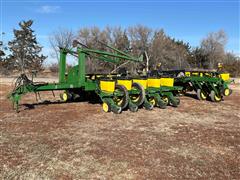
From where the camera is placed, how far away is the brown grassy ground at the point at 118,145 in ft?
13.0

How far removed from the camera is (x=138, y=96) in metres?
8.94

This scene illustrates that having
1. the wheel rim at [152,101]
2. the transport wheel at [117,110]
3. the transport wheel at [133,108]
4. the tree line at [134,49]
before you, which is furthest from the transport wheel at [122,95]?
the tree line at [134,49]

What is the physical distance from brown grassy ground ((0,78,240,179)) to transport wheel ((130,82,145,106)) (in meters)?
0.37

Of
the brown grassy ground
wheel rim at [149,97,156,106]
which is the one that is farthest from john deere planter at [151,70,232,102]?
the brown grassy ground

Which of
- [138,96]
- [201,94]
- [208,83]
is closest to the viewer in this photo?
[138,96]

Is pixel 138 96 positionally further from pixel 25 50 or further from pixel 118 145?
pixel 25 50

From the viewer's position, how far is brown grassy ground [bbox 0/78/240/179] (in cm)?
397

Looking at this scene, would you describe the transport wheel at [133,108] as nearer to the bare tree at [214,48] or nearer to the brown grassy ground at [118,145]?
the brown grassy ground at [118,145]

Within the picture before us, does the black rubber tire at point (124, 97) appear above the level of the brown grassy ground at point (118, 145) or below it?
above

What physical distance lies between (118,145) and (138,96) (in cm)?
395

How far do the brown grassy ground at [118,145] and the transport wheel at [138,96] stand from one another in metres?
0.37

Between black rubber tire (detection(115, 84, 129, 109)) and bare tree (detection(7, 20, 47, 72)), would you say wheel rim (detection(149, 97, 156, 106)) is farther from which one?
bare tree (detection(7, 20, 47, 72))

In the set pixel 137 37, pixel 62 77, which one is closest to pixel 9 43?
pixel 137 37

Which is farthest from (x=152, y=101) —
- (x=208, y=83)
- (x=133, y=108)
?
(x=208, y=83)
